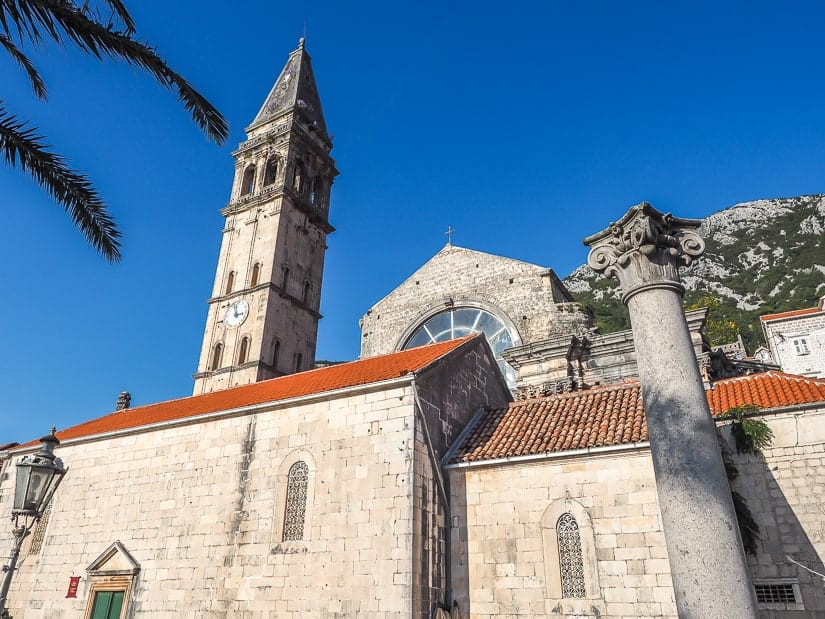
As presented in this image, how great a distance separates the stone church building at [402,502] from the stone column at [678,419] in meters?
3.92

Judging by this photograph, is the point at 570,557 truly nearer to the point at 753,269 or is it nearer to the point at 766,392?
the point at 766,392

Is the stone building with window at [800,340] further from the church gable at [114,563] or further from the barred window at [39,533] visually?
the barred window at [39,533]

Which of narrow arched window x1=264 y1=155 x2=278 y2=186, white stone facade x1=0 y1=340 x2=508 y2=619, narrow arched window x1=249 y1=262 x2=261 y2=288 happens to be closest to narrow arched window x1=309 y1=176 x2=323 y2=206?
narrow arched window x1=264 y1=155 x2=278 y2=186

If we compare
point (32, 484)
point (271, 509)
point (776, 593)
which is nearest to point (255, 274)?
point (271, 509)

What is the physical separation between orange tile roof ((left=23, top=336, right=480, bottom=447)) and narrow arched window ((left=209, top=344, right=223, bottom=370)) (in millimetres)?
8115

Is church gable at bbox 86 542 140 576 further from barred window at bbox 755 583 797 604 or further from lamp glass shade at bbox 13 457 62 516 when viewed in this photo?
barred window at bbox 755 583 797 604

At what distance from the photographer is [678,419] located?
18.7ft

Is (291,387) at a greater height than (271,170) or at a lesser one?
lesser

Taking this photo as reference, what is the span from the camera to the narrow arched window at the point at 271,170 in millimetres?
31080

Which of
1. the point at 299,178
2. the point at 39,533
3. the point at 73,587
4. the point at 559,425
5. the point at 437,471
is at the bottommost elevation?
the point at 73,587

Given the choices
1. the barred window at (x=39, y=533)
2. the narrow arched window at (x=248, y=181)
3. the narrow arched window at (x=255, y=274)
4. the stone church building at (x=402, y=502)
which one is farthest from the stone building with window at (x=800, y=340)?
the barred window at (x=39, y=533)

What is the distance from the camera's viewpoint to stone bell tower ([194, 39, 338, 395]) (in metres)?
26.7

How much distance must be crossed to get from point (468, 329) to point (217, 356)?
42.7 feet

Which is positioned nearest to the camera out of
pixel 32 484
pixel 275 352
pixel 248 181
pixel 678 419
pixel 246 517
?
pixel 678 419
